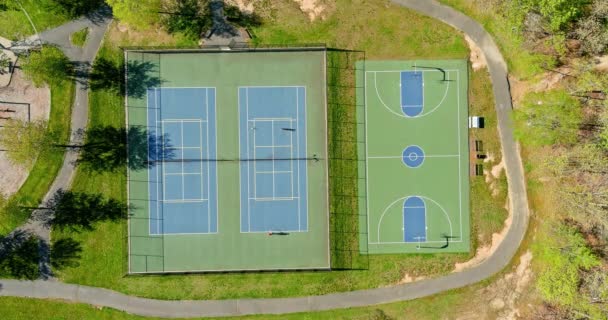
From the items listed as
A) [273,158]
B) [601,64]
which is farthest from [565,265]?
[273,158]

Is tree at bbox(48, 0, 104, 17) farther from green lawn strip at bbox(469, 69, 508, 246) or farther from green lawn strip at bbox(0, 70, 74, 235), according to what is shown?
green lawn strip at bbox(469, 69, 508, 246)

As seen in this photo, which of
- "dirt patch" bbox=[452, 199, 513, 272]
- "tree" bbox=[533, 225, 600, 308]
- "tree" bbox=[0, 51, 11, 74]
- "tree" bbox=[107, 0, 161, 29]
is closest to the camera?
"tree" bbox=[107, 0, 161, 29]

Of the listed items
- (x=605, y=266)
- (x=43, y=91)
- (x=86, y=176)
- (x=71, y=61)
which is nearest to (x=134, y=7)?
(x=71, y=61)

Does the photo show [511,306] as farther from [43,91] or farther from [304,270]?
[43,91]

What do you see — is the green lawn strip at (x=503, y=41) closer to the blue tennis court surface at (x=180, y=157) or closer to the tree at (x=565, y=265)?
the tree at (x=565, y=265)

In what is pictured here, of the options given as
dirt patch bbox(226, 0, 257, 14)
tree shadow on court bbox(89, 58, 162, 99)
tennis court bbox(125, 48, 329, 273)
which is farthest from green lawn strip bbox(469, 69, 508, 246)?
tree shadow on court bbox(89, 58, 162, 99)

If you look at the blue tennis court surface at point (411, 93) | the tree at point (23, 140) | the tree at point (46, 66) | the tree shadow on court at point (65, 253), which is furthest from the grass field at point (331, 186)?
the tree at point (23, 140)

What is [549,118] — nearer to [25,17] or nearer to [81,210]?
[81,210]
